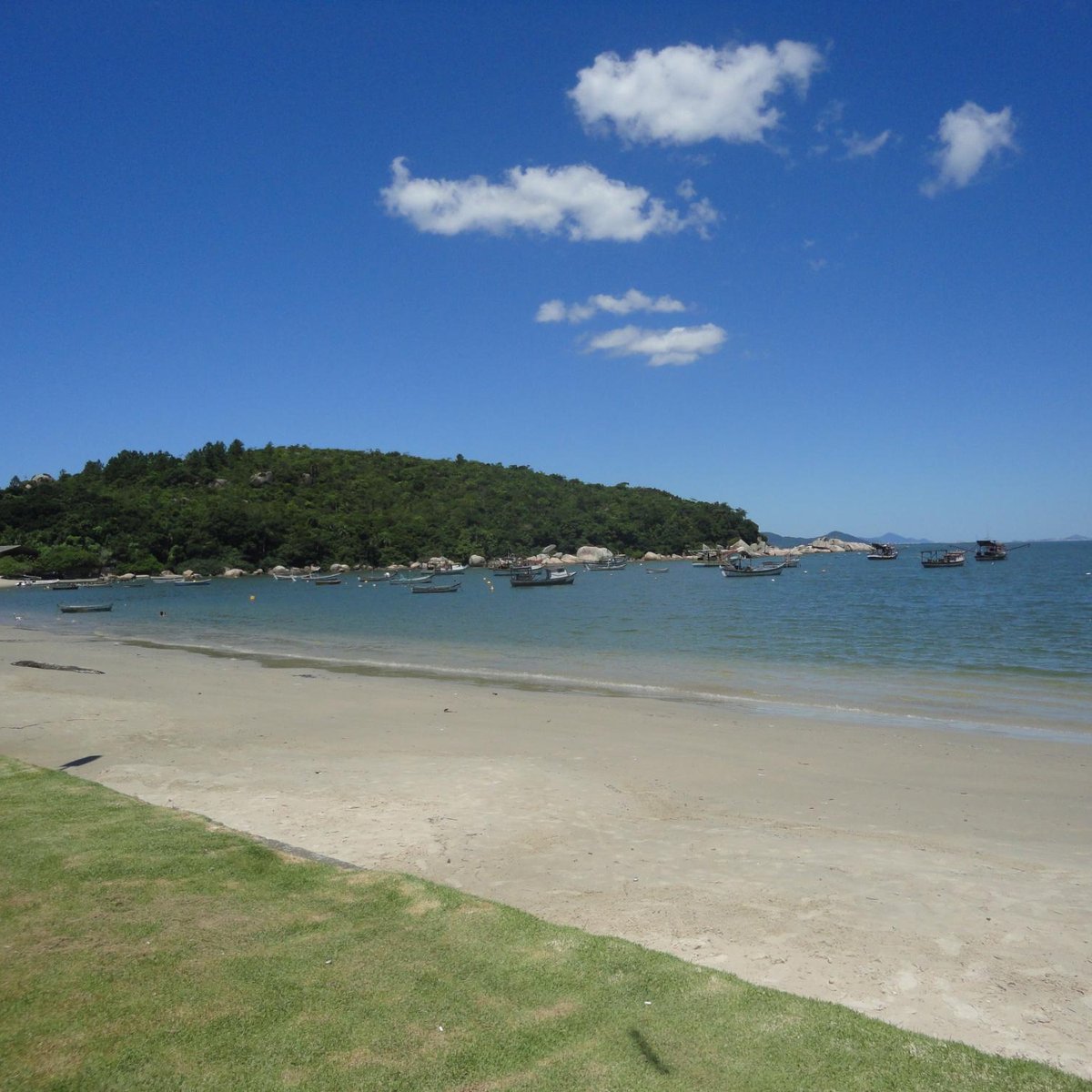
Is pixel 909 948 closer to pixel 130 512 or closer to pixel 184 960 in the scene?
pixel 184 960

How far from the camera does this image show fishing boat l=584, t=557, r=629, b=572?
131387mm

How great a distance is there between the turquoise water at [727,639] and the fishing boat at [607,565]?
54596 mm

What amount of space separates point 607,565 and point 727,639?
341ft

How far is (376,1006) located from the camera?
4.22m

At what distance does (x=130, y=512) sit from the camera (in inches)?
4855

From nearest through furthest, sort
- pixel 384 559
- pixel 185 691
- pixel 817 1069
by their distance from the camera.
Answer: pixel 817 1069
pixel 185 691
pixel 384 559

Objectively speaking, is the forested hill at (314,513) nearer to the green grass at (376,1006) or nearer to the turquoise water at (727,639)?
the turquoise water at (727,639)

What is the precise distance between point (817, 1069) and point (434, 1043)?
182cm

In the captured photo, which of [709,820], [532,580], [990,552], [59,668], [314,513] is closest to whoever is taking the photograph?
[709,820]

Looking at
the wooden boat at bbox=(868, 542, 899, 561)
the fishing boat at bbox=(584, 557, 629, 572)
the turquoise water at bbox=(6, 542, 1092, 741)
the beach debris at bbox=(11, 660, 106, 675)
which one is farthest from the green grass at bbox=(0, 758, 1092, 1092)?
the wooden boat at bbox=(868, 542, 899, 561)

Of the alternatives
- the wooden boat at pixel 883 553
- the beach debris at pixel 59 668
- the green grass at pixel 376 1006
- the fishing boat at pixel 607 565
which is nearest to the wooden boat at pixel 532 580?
the fishing boat at pixel 607 565

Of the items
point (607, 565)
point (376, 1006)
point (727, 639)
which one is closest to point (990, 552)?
point (607, 565)

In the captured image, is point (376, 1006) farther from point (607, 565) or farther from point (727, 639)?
point (607, 565)

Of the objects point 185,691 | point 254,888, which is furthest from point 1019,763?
point 185,691
